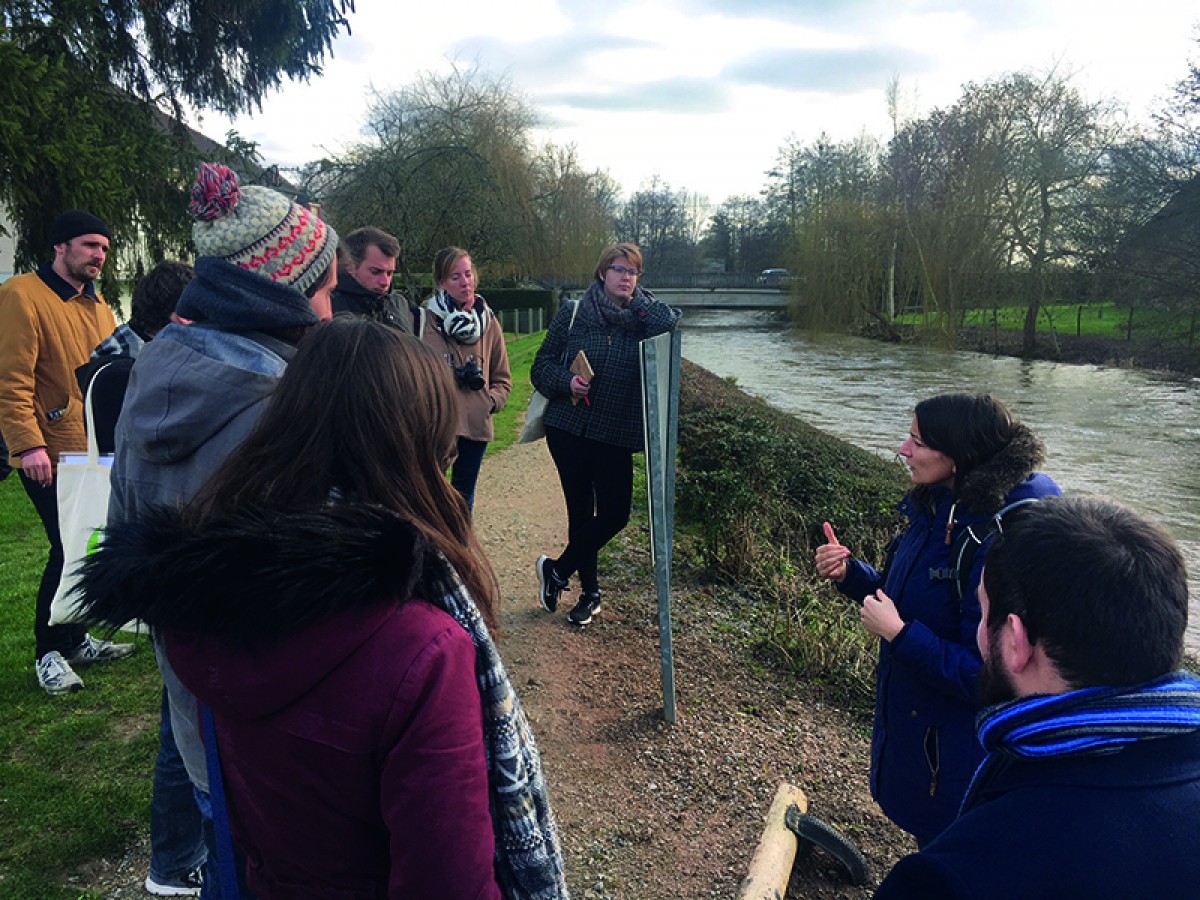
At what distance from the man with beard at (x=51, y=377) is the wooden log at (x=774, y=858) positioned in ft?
9.65

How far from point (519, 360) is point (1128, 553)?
63.0 feet

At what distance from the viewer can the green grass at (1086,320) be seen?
85.0 feet

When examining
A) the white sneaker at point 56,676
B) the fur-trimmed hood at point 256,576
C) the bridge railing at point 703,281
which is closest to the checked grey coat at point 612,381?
the white sneaker at point 56,676

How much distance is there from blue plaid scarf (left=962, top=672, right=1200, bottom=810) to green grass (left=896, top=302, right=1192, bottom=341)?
2867 centimetres

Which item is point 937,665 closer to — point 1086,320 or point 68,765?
point 68,765

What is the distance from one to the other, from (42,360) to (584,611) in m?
2.99

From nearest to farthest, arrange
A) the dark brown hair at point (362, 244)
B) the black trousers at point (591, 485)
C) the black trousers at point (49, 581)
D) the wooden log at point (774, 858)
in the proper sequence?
the wooden log at point (774, 858), the black trousers at point (49, 581), the dark brown hair at point (362, 244), the black trousers at point (591, 485)

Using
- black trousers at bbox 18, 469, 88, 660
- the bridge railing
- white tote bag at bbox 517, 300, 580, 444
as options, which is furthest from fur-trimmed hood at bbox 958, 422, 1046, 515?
the bridge railing

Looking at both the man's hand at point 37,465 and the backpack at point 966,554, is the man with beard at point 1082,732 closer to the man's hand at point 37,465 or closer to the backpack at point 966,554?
the backpack at point 966,554

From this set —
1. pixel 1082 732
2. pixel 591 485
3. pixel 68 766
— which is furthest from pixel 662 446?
pixel 68 766

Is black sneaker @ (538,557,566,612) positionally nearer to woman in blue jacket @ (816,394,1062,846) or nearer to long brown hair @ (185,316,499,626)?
woman in blue jacket @ (816,394,1062,846)

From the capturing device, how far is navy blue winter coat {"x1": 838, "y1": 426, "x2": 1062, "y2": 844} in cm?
206

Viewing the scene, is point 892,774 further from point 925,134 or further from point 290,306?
point 925,134

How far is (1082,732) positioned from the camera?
3.55 feet
